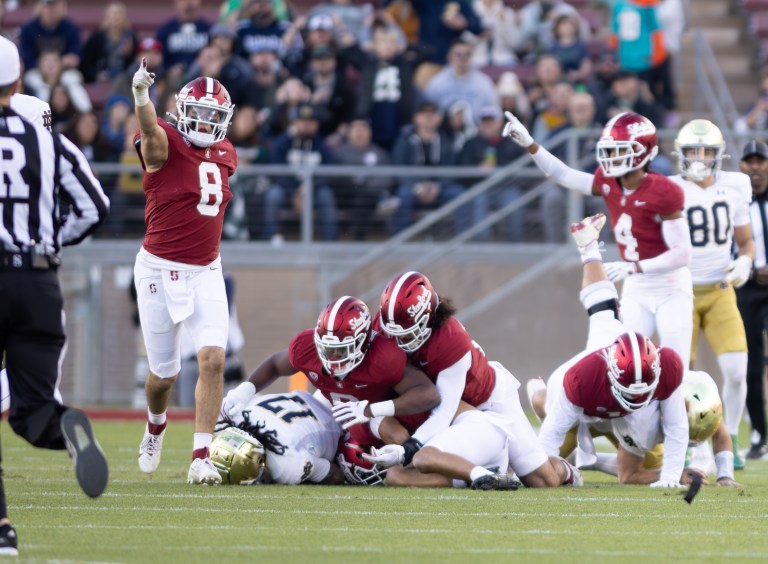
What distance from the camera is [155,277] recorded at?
24.6 feet

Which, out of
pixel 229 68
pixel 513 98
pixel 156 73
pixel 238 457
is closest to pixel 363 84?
pixel 229 68

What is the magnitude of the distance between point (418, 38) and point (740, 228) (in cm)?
687

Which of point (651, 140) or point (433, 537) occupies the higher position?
point (651, 140)

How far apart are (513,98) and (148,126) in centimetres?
754

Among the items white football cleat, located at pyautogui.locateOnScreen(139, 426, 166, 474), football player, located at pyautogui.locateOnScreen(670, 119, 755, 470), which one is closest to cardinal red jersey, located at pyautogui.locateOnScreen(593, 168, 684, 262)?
football player, located at pyautogui.locateOnScreen(670, 119, 755, 470)

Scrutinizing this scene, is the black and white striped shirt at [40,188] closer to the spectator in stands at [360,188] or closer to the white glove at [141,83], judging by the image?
the white glove at [141,83]

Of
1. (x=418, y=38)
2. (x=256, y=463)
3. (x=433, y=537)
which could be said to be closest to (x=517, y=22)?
(x=418, y=38)

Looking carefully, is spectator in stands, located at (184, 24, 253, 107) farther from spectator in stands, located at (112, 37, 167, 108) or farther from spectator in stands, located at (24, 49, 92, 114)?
spectator in stands, located at (24, 49, 92, 114)

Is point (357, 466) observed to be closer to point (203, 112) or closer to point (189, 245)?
point (189, 245)

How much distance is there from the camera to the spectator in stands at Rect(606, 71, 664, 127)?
45.9ft

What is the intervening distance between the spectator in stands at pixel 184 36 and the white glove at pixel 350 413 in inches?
321

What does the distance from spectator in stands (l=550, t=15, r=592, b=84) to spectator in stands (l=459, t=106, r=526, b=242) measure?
120 centimetres

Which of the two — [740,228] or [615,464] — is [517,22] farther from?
[615,464]

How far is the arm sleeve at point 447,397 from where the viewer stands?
7.31m
